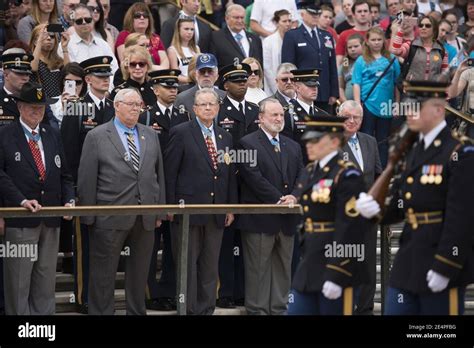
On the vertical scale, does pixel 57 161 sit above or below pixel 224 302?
above

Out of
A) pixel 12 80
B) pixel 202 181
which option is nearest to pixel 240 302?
pixel 202 181

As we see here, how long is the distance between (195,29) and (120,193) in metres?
4.47

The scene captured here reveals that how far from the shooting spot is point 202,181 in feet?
42.4

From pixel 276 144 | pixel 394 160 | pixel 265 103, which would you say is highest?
pixel 265 103

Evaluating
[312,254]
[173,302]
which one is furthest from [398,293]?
[173,302]

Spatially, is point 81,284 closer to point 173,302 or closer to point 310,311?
point 173,302

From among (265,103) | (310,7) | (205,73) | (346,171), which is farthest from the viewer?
(310,7)

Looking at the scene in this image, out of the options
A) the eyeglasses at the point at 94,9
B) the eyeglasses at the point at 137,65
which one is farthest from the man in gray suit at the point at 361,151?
the eyeglasses at the point at 94,9

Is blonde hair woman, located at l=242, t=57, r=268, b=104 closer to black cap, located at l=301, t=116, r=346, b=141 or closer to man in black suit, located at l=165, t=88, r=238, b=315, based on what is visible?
man in black suit, located at l=165, t=88, r=238, b=315

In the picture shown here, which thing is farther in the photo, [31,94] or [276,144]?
[276,144]

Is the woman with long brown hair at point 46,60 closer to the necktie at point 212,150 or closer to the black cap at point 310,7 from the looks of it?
the necktie at point 212,150

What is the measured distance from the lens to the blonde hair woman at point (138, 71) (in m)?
13.9

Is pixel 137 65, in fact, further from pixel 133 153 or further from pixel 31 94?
pixel 31 94

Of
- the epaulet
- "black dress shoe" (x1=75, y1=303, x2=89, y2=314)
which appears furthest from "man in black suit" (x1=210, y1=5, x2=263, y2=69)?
the epaulet
